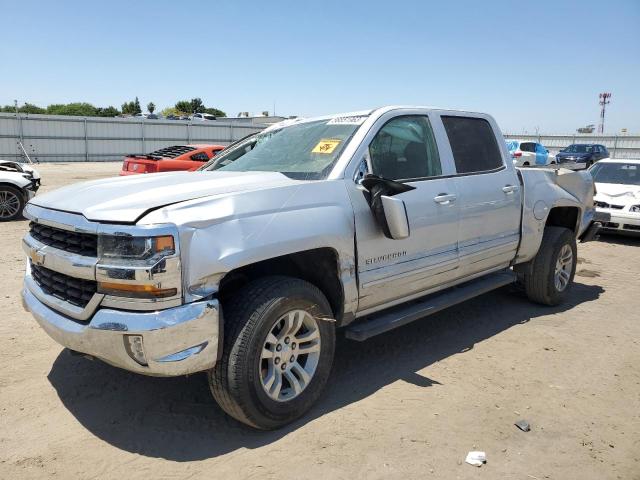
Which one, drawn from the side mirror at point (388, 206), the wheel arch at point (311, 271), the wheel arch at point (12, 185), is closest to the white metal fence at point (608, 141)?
the wheel arch at point (12, 185)

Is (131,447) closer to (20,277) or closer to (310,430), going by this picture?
(310,430)

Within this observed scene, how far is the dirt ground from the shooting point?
281 cm

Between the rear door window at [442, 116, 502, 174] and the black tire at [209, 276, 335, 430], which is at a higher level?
the rear door window at [442, 116, 502, 174]

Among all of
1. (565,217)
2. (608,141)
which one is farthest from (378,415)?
(608,141)

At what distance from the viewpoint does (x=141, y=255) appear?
8.54ft

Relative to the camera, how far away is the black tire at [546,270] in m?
5.38

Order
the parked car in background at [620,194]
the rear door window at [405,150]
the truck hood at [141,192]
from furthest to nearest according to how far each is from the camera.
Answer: the parked car in background at [620,194], the rear door window at [405,150], the truck hood at [141,192]

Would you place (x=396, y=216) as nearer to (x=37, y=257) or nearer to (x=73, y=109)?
(x=37, y=257)

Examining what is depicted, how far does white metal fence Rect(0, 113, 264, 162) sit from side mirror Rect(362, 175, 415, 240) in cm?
2942

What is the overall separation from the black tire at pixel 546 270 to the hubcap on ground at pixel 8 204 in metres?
9.79

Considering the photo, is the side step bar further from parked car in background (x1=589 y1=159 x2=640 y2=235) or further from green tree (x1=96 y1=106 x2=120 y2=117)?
green tree (x1=96 y1=106 x2=120 y2=117)

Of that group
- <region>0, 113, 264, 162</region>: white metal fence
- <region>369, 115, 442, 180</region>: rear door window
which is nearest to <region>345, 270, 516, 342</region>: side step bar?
<region>369, 115, 442, 180</region>: rear door window

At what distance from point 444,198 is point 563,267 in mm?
2496

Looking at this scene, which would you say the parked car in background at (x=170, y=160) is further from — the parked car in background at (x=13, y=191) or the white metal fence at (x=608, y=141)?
the white metal fence at (x=608, y=141)
